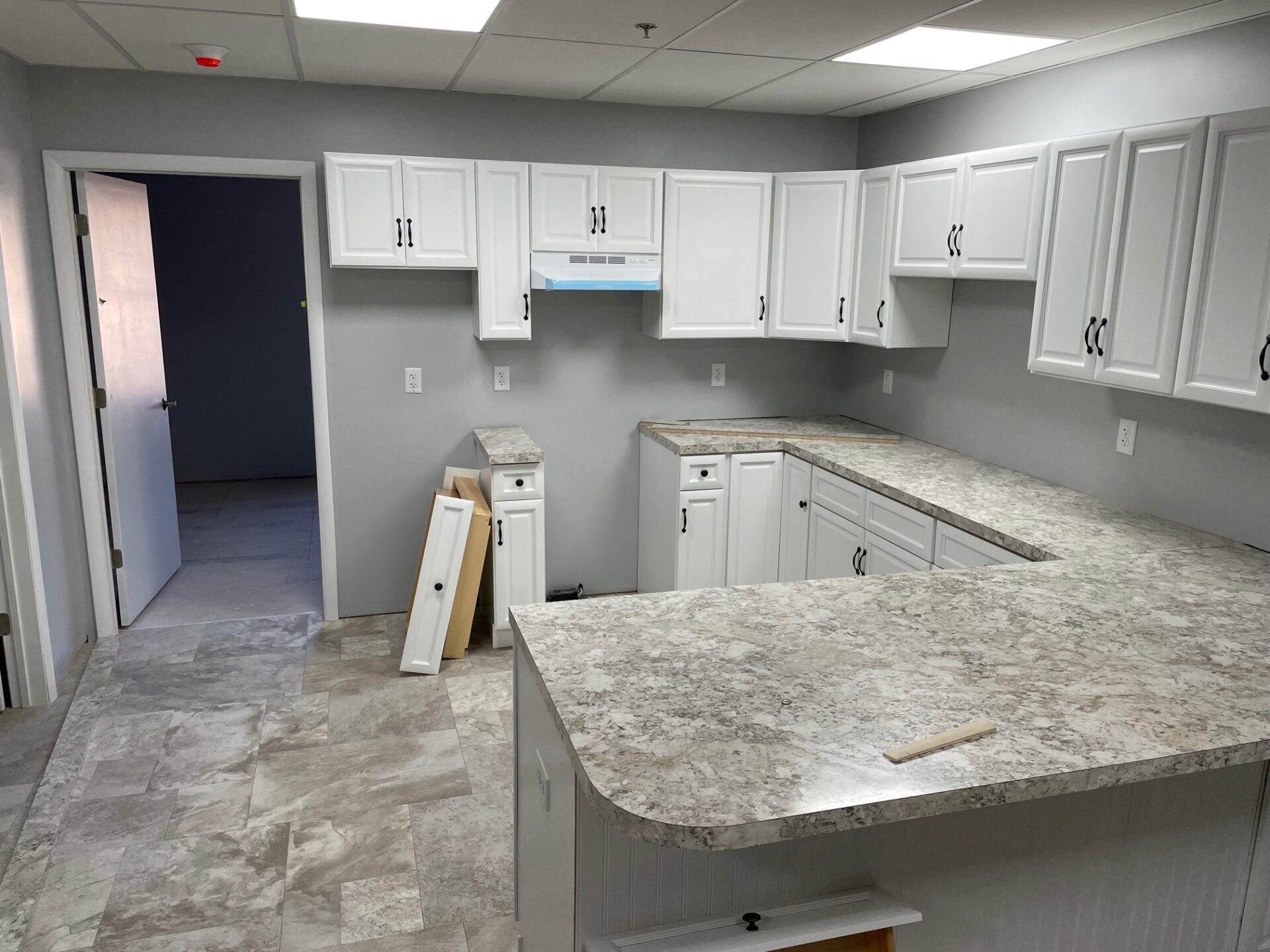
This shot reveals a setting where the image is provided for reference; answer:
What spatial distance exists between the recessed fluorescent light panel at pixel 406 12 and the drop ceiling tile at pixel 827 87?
4.20 ft

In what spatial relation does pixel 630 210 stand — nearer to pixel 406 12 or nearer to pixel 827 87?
pixel 827 87

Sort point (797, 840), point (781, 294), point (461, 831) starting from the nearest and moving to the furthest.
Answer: point (797, 840) → point (461, 831) → point (781, 294)

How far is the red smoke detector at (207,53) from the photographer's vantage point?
328 centimetres

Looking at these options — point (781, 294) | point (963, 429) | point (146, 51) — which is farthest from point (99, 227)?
point (963, 429)

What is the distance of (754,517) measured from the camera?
174 inches

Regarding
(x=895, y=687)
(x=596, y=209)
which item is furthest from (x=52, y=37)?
(x=895, y=687)

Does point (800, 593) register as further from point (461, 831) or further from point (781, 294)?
point (781, 294)

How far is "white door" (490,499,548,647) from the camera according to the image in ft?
13.4

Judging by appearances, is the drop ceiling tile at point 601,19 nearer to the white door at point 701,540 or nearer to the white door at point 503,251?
the white door at point 503,251

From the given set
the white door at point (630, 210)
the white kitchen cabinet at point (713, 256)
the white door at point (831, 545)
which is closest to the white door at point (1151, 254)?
the white door at point (831, 545)

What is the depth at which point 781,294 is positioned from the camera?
14.7 ft

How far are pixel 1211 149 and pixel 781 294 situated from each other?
7.12 feet

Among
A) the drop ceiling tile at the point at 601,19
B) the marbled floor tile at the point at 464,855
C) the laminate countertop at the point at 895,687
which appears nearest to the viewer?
the laminate countertop at the point at 895,687

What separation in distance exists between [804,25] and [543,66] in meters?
1.11
